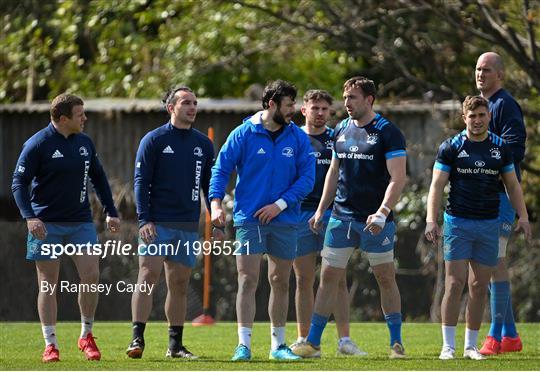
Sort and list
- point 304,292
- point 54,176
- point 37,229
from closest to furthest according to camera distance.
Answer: point 37,229 → point 54,176 → point 304,292

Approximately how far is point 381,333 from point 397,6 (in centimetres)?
559

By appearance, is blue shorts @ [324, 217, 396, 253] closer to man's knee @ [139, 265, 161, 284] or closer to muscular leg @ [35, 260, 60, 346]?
man's knee @ [139, 265, 161, 284]

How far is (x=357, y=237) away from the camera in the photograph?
35.4 ft

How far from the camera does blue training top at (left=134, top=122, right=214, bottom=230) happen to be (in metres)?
10.7

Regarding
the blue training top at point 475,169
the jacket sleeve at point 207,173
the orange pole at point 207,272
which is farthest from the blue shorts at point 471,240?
the orange pole at point 207,272

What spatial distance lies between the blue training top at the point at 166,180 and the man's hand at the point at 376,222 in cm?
147

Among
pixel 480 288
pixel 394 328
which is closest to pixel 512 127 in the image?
pixel 480 288

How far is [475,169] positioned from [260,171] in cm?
171

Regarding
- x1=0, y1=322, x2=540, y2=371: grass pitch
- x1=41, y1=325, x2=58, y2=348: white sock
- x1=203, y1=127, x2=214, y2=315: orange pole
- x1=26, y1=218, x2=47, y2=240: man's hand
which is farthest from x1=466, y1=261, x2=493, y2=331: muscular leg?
x1=203, y1=127, x2=214, y2=315: orange pole

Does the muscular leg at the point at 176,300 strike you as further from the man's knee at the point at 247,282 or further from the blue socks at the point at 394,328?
the blue socks at the point at 394,328

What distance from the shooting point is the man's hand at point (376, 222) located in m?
10.3

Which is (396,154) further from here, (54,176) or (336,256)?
(54,176)

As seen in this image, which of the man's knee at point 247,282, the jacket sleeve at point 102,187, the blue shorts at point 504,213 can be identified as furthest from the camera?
the blue shorts at point 504,213

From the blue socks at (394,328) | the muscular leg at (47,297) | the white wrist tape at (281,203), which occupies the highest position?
the white wrist tape at (281,203)
